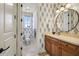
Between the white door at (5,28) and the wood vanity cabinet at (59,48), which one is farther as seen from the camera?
the wood vanity cabinet at (59,48)

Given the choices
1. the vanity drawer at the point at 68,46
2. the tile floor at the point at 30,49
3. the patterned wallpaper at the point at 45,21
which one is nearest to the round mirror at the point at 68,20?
the patterned wallpaper at the point at 45,21

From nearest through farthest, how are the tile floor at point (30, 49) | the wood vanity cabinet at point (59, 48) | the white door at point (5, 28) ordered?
the white door at point (5, 28) → the wood vanity cabinet at point (59, 48) → the tile floor at point (30, 49)

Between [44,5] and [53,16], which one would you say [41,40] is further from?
[44,5]

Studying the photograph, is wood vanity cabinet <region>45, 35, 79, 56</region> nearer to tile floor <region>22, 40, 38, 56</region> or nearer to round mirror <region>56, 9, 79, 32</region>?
tile floor <region>22, 40, 38, 56</region>

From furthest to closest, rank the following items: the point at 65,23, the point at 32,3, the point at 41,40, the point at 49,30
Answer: the point at 65,23 → the point at 41,40 → the point at 49,30 → the point at 32,3

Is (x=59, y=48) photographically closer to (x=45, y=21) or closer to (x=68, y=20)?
(x=45, y=21)

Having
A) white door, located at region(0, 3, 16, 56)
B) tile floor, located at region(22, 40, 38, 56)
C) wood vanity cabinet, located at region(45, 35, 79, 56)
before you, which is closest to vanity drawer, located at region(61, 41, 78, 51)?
wood vanity cabinet, located at region(45, 35, 79, 56)

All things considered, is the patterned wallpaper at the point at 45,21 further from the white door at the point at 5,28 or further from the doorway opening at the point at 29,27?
the white door at the point at 5,28

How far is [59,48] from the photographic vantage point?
1.65m

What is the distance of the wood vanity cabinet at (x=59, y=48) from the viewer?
4.76ft

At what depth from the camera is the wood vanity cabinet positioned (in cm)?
145

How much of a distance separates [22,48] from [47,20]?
52 cm

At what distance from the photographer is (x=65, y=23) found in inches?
78.5

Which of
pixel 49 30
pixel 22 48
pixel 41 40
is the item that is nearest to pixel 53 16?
pixel 49 30
